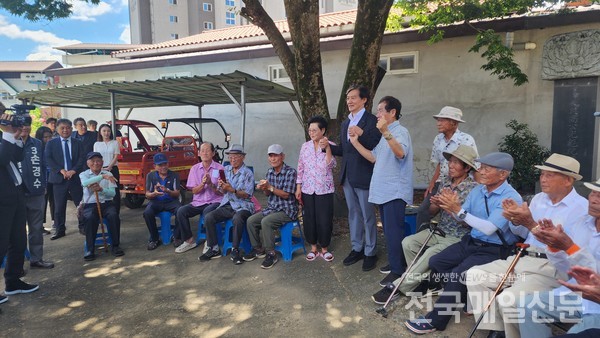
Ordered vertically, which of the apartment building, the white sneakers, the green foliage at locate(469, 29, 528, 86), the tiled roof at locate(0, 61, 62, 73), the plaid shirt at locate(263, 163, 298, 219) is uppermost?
the apartment building

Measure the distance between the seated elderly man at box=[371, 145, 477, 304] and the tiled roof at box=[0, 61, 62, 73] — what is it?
132ft

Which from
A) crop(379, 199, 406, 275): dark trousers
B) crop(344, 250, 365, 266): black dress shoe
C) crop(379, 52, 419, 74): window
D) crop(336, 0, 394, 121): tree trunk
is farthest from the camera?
crop(379, 52, 419, 74): window

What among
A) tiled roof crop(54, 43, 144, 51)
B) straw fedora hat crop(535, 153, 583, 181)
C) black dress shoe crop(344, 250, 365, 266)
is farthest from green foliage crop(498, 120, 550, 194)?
tiled roof crop(54, 43, 144, 51)

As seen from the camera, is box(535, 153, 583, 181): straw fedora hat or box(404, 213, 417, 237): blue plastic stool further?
box(404, 213, 417, 237): blue plastic stool

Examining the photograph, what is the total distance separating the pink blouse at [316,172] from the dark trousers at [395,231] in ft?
2.78

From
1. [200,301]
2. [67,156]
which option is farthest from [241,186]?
[67,156]

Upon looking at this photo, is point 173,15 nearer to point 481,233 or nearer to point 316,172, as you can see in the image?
point 316,172

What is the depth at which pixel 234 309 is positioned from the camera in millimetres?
3488

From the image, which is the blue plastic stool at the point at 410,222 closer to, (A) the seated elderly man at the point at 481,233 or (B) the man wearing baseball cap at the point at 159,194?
(A) the seated elderly man at the point at 481,233

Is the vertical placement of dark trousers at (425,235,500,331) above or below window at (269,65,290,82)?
below

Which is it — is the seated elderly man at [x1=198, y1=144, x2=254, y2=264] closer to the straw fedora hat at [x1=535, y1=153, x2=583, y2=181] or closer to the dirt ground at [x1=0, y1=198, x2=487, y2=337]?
the dirt ground at [x1=0, y1=198, x2=487, y2=337]

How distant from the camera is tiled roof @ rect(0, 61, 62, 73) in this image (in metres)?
35.8

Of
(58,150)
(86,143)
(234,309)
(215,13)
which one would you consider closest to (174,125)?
(86,143)

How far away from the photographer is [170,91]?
7.40m
